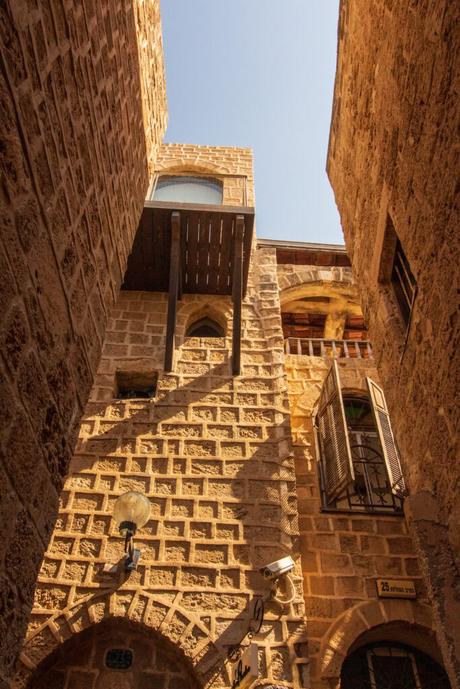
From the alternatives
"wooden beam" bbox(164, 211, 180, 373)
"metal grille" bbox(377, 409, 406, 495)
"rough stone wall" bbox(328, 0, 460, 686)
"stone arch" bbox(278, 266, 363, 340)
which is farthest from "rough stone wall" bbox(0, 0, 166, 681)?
"stone arch" bbox(278, 266, 363, 340)

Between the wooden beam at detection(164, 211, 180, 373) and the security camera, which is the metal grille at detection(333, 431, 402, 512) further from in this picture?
the wooden beam at detection(164, 211, 180, 373)

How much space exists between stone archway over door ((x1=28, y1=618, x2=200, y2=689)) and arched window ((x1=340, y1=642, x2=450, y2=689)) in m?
1.70

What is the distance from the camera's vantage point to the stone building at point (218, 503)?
4855 millimetres

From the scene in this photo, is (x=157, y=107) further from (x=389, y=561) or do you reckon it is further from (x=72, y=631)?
(x=389, y=561)

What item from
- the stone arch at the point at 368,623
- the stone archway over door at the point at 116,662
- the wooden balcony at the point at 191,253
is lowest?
the stone archway over door at the point at 116,662

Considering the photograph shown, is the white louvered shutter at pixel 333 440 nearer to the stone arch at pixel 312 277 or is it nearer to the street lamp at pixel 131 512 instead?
the street lamp at pixel 131 512

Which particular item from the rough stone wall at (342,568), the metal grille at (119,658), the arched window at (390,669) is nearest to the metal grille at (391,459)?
the rough stone wall at (342,568)

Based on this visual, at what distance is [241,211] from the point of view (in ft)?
25.8

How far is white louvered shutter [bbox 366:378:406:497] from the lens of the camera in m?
6.07

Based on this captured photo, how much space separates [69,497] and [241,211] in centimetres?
470

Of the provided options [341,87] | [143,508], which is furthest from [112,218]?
[341,87]

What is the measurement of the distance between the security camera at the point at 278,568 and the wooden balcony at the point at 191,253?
295 cm

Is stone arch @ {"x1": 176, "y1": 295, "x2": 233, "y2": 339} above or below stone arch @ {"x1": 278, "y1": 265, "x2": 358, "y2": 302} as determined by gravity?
below

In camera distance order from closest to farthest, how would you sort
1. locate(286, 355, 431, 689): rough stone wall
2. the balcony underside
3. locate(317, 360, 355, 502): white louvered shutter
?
locate(286, 355, 431, 689): rough stone wall → locate(317, 360, 355, 502): white louvered shutter → the balcony underside
